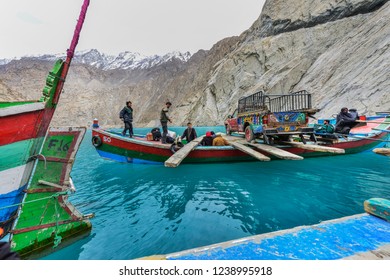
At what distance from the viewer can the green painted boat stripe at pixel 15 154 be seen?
343 cm

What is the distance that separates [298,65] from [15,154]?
40746 millimetres

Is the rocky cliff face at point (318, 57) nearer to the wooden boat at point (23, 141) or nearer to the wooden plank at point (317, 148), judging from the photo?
the wooden plank at point (317, 148)

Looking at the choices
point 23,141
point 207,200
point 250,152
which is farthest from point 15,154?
point 250,152

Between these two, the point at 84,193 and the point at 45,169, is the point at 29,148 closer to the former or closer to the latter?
the point at 45,169

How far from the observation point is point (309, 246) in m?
2.34

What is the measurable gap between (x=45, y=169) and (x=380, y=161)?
13042 mm

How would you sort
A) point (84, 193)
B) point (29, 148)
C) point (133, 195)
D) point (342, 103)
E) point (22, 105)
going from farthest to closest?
point (342, 103) < point (84, 193) < point (133, 195) < point (29, 148) < point (22, 105)

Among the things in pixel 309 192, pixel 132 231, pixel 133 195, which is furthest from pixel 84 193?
pixel 309 192

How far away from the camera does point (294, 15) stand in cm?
4212

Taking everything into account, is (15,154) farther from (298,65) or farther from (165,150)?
(298,65)

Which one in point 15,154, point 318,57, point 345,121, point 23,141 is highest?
point 318,57

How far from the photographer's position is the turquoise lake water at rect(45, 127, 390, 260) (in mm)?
4039

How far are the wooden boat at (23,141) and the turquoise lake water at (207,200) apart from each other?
1.23m

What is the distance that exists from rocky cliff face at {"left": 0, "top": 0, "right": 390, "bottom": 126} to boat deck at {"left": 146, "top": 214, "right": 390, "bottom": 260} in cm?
1897
